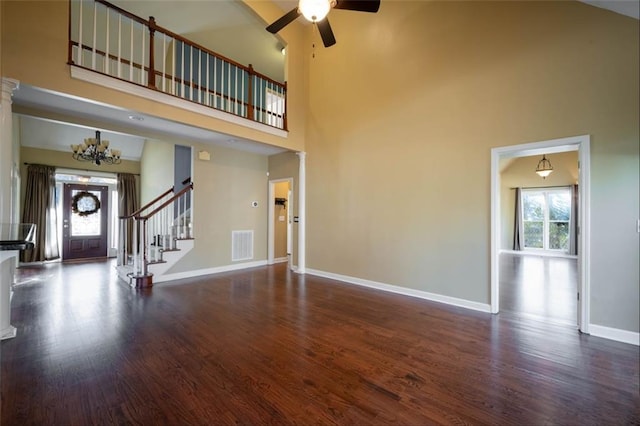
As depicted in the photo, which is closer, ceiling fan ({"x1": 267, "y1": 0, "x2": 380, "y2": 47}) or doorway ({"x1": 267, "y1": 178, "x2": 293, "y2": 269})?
ceiling fan ({"x1": 267, "y1": 0, "x2": 380, "y2": 47})

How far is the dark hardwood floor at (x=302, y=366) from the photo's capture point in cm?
177

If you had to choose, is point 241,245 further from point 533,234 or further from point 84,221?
point 533,234

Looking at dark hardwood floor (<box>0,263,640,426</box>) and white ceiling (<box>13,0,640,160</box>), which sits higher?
white ceiling (<box>13,0,640,160</box>)

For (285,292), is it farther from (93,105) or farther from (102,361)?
(93,105)

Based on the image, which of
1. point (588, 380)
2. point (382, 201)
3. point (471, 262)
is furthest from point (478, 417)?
point (382, 201)

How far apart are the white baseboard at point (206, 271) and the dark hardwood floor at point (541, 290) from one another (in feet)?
16.4

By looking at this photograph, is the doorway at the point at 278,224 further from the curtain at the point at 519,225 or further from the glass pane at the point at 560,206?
the glass pane at the point at 560,206

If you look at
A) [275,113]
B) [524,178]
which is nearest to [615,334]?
[275,113]

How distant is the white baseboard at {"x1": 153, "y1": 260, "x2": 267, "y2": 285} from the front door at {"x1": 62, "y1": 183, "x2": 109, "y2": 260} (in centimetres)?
490

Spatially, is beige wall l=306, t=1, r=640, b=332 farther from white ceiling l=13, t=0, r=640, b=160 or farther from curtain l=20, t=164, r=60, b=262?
curtain l=20, t=164, r=60, b=262

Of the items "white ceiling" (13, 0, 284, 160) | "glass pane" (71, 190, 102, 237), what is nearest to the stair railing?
"white ceiling" (13, 0, 284, 160)

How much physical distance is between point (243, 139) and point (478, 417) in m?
4.91

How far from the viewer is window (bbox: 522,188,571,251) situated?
884 centimetres

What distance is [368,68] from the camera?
4.91 meters
